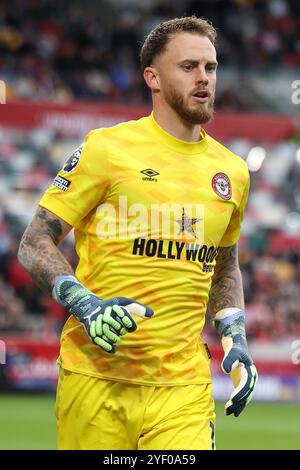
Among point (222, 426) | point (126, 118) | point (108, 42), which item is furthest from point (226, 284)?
point (108, 42)

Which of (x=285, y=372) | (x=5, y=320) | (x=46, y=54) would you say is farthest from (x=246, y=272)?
(x=46, y=54)

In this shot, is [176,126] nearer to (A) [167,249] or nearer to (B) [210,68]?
(B) [210,68]

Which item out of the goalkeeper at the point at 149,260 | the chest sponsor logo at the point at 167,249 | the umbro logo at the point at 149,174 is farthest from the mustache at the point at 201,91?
the chest sponsor logo at the point at 167,249

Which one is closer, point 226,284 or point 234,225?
point 234,225

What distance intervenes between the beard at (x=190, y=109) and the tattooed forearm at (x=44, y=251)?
31.0 inches

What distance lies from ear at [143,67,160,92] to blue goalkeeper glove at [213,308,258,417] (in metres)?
1.17

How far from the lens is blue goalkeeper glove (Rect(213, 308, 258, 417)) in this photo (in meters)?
5.16

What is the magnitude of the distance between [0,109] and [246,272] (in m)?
5.59

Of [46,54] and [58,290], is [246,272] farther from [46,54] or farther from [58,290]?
[58,290]

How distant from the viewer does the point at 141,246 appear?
5.21m

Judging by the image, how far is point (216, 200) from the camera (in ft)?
17.7

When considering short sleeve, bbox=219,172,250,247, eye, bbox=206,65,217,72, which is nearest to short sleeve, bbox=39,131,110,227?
eye, bbox=206,65,217,72

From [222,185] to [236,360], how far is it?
847 millimetres

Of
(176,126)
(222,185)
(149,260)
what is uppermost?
(176,126)
